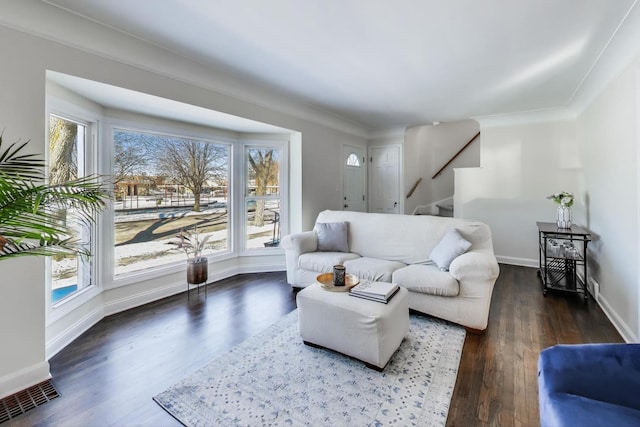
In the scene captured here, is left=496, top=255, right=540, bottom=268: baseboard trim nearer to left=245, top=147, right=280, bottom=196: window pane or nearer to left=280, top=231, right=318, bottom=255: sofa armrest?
left=280, top=231, right=318, bottom=255: sofa armrest

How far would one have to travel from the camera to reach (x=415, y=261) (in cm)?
325

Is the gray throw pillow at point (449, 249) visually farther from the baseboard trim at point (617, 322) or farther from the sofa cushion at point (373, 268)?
the baseboard trim at point (617, 322)

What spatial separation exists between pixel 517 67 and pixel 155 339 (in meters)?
4.15

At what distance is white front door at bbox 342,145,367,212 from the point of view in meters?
5.42

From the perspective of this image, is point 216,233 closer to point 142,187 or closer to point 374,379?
point 142,187

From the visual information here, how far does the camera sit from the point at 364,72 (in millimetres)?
3100

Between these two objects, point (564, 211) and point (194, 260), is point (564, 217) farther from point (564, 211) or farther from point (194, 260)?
point (194, 260)

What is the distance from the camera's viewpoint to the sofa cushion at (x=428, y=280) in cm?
257

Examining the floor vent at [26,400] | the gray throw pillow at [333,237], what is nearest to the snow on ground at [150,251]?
the floor vent at [26,400]

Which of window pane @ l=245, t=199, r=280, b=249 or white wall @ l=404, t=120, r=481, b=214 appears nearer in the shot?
window pane @ l=245, t=199, r=280, b=249

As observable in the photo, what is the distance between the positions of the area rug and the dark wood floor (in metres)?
0.11

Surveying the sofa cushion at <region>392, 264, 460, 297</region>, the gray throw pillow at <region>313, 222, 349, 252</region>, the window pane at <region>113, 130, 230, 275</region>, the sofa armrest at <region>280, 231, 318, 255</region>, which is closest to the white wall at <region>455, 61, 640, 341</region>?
the sofa cushion at <region>392, 264, 460, 297</region>


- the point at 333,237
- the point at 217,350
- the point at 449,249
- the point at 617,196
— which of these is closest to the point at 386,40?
the point at 449,249

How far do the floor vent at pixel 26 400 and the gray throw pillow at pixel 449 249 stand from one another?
9.84 ft
